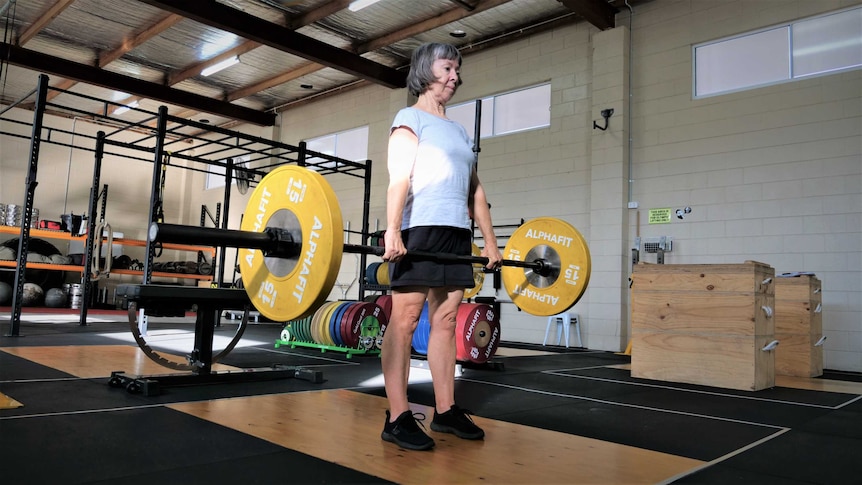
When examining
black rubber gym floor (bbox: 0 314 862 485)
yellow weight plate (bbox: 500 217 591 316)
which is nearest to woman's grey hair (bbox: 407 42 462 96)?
black rubber gym floor (bbox: 0 314 862 485)

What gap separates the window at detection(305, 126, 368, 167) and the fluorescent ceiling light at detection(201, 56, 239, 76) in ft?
4.68

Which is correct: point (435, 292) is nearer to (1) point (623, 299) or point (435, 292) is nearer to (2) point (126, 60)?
(1) point (623, 299)

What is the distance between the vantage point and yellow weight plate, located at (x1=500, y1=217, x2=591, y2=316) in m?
2.75

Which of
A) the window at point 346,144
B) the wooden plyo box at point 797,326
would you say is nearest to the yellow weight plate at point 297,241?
the wooden plyo box at point 797,326

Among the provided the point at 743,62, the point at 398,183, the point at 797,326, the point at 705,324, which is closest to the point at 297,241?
the point at 398,183

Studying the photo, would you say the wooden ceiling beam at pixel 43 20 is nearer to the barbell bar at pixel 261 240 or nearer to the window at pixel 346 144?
the window at pixel 346 144

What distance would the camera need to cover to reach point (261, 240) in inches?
66.4

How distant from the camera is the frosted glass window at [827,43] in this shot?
4715mm

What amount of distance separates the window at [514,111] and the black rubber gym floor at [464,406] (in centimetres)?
380

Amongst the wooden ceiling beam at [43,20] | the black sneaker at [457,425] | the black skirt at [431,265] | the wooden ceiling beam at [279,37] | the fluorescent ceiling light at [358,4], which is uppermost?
the wooden ceiling beam at [43,20]

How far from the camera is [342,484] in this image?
119 centimetres

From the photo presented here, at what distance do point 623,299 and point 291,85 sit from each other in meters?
5.83

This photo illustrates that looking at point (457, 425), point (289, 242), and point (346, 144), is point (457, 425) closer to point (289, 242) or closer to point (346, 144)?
point (289, 242)

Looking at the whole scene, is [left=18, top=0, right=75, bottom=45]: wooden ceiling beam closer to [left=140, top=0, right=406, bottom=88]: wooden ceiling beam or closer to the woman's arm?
[left=140, top=0, right=406, bottom=88]: wooden ceiling beam
